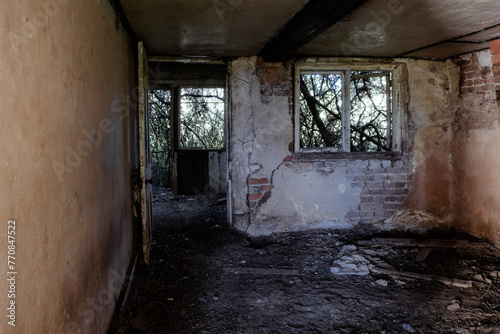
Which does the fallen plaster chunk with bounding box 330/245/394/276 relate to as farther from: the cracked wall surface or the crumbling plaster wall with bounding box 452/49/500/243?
the crumbling plaster wall with bounding box 452/49/500/243

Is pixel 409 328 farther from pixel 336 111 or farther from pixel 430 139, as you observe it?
pixel 336 111

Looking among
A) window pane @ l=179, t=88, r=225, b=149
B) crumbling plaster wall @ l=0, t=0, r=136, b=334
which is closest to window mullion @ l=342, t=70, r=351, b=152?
crumbling plaster wall @ l=0, t=0, r=136, b=334

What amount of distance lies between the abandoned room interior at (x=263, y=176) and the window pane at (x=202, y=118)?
1.87 meters

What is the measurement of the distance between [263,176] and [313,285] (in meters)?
1.48

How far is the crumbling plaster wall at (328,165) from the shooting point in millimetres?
4062

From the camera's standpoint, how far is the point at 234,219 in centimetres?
413

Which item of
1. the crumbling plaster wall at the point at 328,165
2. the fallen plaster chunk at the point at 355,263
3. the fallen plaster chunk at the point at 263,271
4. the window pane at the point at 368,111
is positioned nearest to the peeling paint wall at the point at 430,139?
the crumbling plaster wall at the point at 328,165

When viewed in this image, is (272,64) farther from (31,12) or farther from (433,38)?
(31,12)

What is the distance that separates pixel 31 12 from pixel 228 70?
3050 millimetres

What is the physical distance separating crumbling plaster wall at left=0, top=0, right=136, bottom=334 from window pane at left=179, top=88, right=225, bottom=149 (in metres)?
4.51

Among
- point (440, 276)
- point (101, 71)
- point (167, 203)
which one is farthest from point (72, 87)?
point (167, 203)

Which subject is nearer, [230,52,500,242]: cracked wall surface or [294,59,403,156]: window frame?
[230,52,500,242]: cracked wall surface

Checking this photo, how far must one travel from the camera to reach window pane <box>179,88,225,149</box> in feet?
22.8

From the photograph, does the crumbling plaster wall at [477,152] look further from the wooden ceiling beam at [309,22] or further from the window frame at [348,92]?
the wooden ceiling beam at [309,22]
